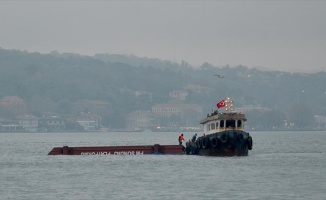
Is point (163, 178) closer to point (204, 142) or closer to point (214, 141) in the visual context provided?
point (214, 141)

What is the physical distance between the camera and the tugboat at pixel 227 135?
346 feet

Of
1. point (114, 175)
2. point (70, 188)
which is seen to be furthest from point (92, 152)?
point (70, 188)

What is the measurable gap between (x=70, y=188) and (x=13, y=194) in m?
4.51

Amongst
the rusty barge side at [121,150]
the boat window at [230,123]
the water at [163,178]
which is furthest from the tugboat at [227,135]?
the rusty barge side at [121,150]

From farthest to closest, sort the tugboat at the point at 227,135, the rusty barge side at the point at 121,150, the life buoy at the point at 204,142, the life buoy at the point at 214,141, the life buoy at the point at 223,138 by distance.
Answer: the rusty barge side at the point at 121,150
the life buoy at the point at 204,142
the life buoy at the point at 214,141
the tugboat at the point at 227,135
the life buoy at the point at 223,138

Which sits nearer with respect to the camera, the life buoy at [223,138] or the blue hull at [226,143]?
the life buoy at [223,138]

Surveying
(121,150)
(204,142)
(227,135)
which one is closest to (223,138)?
(227,135)

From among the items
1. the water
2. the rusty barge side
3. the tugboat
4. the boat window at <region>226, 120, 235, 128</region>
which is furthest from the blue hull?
the rusty barge side

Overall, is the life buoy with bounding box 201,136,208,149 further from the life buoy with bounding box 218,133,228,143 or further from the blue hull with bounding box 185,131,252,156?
the life buoy with bounding box 218,133,228,143

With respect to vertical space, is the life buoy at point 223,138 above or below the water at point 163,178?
above

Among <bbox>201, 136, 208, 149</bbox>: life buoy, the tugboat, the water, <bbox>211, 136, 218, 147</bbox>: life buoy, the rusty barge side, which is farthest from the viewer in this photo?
the rusty barge side

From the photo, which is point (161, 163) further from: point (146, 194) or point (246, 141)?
point (146, 194)

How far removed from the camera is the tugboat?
10544 centimetres

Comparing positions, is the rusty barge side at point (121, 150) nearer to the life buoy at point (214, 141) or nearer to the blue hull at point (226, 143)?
the blue hull at point (226, 143)
